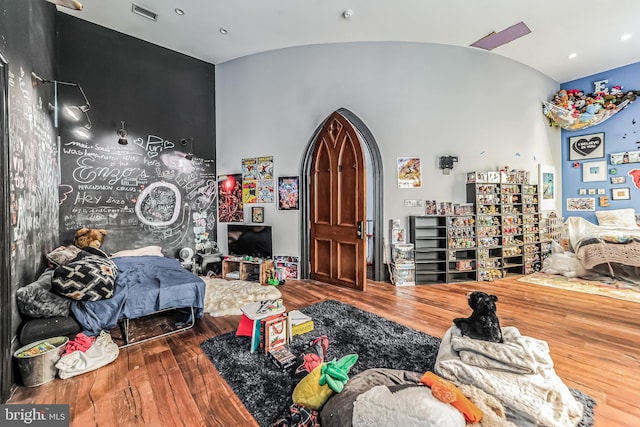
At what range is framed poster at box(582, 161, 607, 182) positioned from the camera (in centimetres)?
556

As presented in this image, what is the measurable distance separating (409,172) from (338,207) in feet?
4.29

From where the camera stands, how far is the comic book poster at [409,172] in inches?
173

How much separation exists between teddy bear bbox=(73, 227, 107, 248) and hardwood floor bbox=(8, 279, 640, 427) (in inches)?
78.6

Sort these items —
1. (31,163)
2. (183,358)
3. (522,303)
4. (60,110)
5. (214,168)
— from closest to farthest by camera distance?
(183,358) < (31,163) < (522,303) < (60,110) < (214,168)

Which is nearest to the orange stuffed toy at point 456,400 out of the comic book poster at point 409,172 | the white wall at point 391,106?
the white wall at point 391,106

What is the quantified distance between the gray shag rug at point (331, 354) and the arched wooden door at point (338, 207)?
1123 millimetres

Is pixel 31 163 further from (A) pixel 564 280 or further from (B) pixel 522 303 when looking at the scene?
(A) pixel 564 280

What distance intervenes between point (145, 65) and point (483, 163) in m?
5.82

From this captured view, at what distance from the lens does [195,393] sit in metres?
1.81

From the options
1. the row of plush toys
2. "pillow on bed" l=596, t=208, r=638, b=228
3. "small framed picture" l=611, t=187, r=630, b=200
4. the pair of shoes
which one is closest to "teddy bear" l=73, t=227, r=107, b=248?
the pair of shoes

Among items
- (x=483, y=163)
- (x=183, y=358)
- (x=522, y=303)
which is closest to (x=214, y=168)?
(x=183, y=358)

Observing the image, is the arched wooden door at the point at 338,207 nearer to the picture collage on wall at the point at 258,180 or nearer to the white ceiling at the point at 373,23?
the picture collage on wall at the point at 258,180

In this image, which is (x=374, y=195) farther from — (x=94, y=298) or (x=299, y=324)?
(x=94, y=298)

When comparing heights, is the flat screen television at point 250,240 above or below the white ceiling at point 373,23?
below
